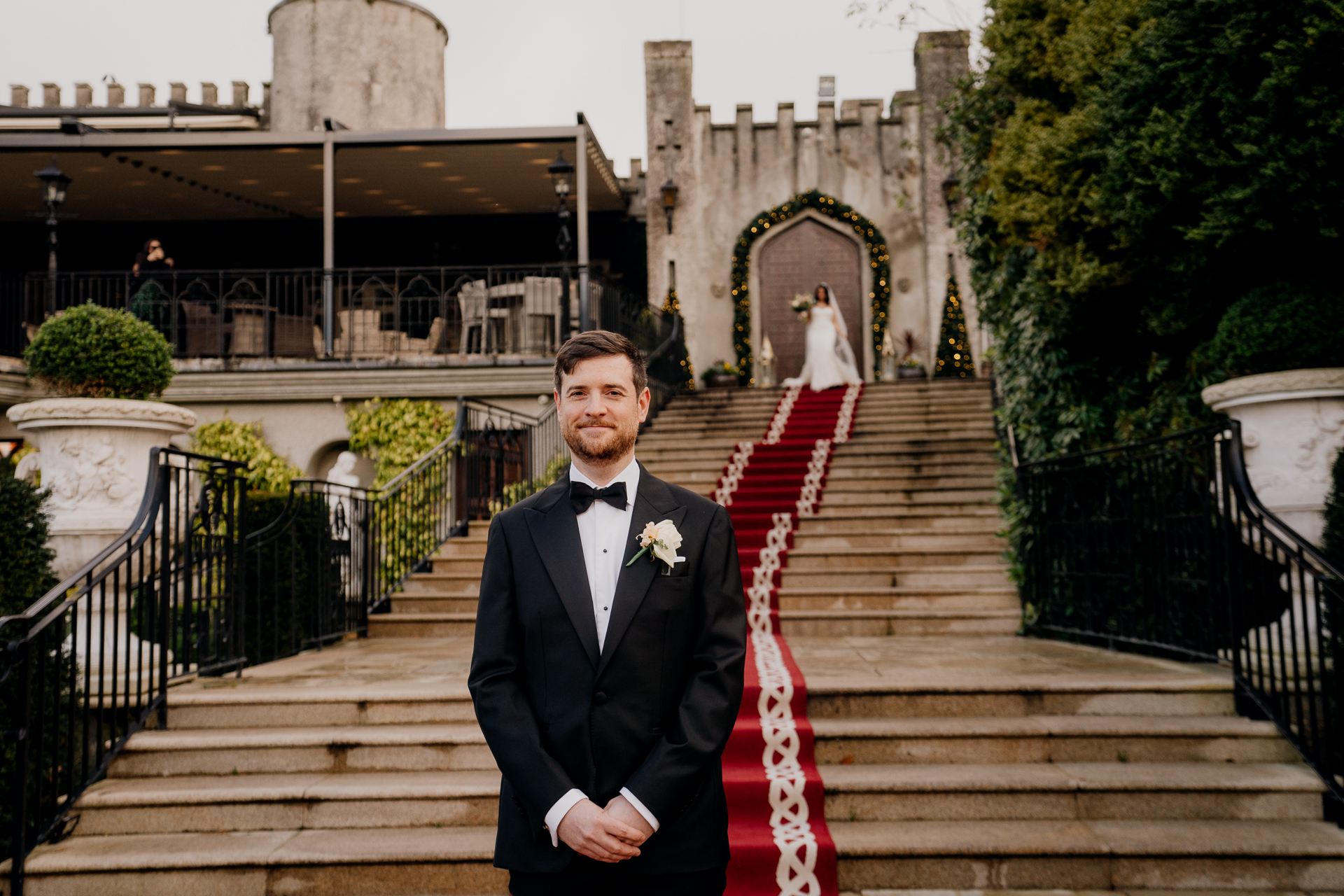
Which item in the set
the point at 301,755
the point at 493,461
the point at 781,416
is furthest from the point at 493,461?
the point at 301,755

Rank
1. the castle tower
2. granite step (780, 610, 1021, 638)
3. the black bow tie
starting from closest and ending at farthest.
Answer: the black bow tie, granite step (780, 610, 1021, 638), the castle tower

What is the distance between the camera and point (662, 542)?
7.05 ft

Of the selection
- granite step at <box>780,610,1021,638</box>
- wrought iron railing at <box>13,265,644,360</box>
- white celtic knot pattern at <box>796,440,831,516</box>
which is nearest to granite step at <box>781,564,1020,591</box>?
granite step at <box>780,610,1021,638</box>

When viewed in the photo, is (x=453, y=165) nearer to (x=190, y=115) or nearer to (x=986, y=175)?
(x=190, y=115)

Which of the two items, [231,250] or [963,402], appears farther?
[231,250]

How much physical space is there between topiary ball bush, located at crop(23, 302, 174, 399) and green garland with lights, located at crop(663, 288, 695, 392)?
34.0 ft

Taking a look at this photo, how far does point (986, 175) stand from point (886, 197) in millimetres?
10176

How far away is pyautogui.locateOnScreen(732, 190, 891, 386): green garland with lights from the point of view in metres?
16.8

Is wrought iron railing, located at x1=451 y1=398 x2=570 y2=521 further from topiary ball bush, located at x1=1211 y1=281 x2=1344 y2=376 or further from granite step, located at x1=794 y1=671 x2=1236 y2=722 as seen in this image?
topiary ball bush, located at x1=1211 y1=281 x2=1344 y2=376

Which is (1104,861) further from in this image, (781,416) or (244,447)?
(244,447)

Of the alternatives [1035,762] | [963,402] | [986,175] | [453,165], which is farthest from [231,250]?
[1035,762]

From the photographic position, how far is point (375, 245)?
17047mm

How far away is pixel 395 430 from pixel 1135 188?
965cm

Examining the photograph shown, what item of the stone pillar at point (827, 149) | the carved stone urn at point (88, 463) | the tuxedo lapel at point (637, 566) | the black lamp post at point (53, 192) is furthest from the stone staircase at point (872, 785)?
the stone pillar at point (827, 149)
